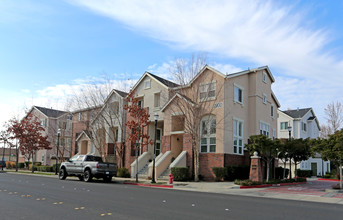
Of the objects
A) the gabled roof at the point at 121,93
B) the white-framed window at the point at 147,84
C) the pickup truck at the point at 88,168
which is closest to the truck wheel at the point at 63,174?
the pickup truck at the point at 88,168

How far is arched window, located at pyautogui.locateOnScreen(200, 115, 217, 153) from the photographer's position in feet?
83.8

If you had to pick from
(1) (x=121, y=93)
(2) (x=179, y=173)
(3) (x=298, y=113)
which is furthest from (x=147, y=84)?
(3) (x=298, y=113)

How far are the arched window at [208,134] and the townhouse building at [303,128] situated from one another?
24335 mm

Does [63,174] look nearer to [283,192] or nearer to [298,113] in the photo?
[283,192]

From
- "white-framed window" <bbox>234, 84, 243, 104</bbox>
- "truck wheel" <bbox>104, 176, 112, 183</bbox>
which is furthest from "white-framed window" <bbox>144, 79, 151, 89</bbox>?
"truck wheel" <bbox>104, 176, 112, 183</bbox>

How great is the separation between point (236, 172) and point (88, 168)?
37.4 ft

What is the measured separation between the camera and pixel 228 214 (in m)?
9.01

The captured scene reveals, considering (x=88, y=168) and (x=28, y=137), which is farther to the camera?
(x=28, y=137)

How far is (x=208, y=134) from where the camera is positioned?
84.4ft

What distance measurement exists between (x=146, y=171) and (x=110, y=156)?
6553 mm

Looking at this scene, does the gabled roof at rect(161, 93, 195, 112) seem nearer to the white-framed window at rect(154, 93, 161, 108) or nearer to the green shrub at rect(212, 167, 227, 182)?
the white-framed window at rect(154, 93, 161, 108)

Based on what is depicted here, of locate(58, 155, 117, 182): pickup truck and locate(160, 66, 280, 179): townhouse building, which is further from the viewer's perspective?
locate(160, 66, 280, 179): townhouse building

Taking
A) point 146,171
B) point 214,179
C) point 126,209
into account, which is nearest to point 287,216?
point 126,209

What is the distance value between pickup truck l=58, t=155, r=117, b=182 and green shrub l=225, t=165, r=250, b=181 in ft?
28.8
